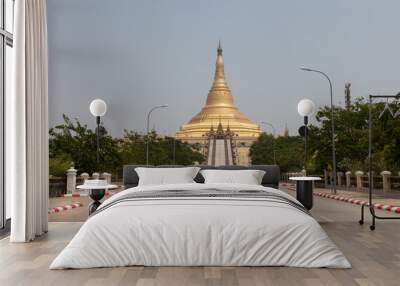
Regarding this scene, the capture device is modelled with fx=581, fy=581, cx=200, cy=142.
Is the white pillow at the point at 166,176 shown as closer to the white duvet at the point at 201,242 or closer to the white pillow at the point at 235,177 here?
the white pillow at the point at 235,177

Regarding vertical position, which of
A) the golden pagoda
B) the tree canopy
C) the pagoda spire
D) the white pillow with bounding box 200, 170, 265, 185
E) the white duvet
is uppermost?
the pagoda spire

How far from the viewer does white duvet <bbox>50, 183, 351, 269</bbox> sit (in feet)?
15.7

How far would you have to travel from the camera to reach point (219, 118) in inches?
1323

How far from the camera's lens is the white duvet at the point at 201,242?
4777 mm

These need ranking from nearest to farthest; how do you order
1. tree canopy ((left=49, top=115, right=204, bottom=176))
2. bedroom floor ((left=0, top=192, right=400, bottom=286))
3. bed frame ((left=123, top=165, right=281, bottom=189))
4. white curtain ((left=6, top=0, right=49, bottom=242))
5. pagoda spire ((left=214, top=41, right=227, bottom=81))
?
bedroom floor ((left=0, top=192, right=400, bottom=286)) < white curtain ((left=6, top=0, right=49, bottom=242)) < bed frame ((left=123, top=165, right=281, bottom=189)) < tree canopy ((left=49, top=115, right=204, bottom=176)) < pagoda spire ((left=214, top=41, right=227, bottom=81))

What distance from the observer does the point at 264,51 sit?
73.3 feet

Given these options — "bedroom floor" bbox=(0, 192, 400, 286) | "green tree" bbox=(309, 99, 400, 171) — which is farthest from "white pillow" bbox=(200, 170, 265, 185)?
"green tree" bbox=(309, 99, 400, 171)

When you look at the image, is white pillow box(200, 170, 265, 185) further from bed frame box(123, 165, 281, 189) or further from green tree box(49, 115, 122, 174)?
green tree box(49, 115, 122, 174)

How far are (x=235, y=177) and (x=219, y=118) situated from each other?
26.3 meters

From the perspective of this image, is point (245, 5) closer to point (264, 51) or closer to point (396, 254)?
point (264, 51)

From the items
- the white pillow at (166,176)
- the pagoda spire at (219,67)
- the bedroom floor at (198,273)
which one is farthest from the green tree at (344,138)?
the bedroom floor at (198,273)

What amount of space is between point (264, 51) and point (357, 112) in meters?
4.76

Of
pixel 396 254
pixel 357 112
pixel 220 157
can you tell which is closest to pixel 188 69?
pixel 357 112

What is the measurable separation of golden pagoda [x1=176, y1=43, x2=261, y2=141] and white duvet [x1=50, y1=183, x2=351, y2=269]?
2005 cm
